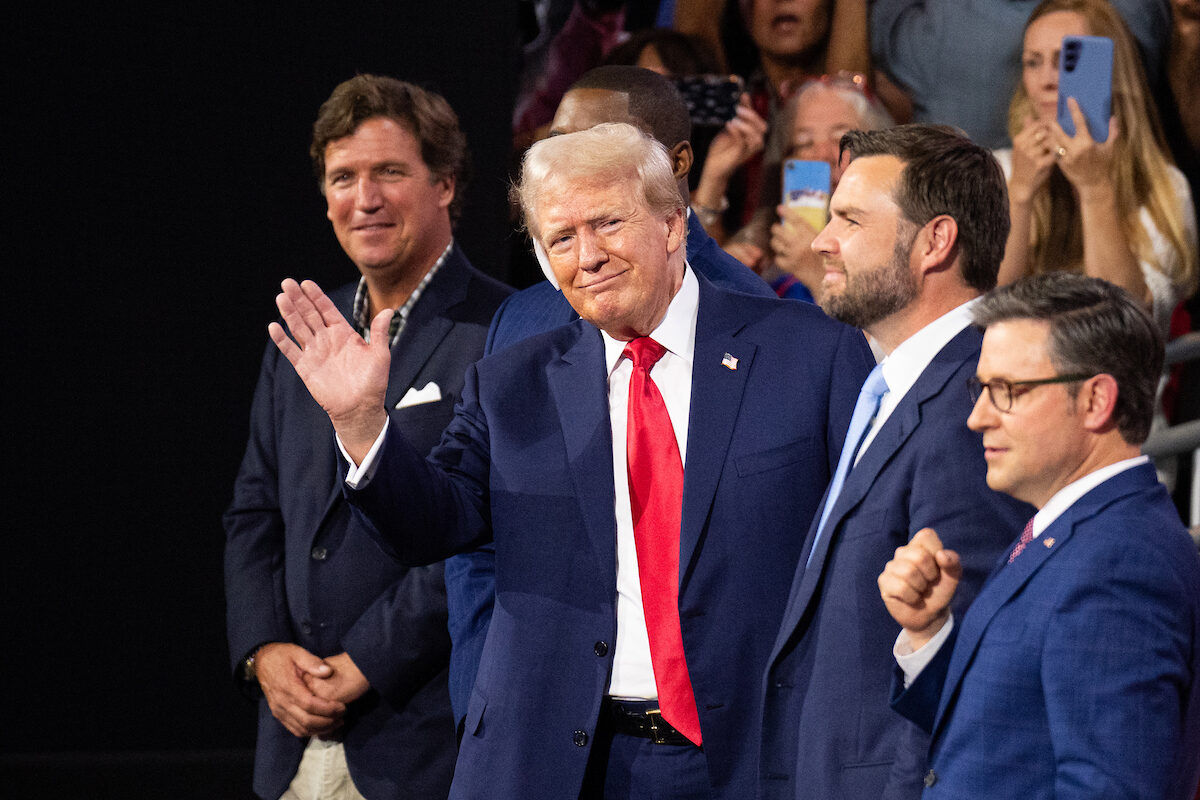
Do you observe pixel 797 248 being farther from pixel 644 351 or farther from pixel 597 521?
pixel 597 521

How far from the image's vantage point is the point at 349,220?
9.61 feet

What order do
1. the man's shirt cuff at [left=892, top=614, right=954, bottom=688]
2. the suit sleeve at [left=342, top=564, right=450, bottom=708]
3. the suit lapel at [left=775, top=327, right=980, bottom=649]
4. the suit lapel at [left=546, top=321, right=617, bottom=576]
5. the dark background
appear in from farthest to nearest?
the dark background, the suit sleeve at [left=342, top=564, right=450, bottom=708], the suit lapel at [left=546, top=321, right=617, bottom=576], the suit lapel at [left=775, top=327, right=980, bottom=649], the man's shirt cuff at [left=892, top=614, right=954, bottom=688]

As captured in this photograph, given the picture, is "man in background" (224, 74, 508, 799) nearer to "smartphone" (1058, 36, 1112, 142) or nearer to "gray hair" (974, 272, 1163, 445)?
"gray hair" (974, 272, 1163, 445)

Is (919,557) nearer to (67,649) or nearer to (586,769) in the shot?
(586,769)

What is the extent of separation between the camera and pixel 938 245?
2.01 metres

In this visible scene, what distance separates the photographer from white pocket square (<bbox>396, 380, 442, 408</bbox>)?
2764mm

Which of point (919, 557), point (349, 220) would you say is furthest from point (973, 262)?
point (349, 220)

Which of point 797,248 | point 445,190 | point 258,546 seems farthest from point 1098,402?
point 797,248

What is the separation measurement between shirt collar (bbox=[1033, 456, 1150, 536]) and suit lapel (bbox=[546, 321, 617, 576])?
0.68 metres

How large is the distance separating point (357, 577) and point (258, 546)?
1.05 ft

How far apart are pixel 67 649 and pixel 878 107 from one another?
3.08 metres

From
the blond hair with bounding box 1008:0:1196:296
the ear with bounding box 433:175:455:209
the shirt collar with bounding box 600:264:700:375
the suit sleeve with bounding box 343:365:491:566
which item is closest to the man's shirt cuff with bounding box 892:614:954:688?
the shirt collar with bounding box 600:264:700:375

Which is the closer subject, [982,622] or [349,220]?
[982,622]

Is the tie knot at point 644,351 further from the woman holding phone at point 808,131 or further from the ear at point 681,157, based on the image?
the woman holding phone at point 808,131
